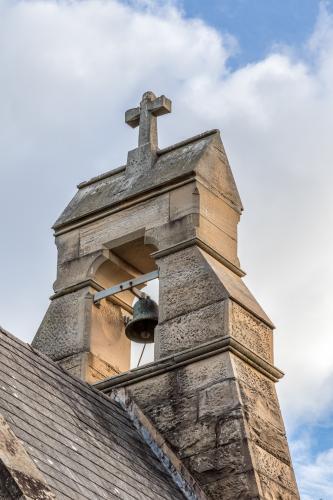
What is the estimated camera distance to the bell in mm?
12820

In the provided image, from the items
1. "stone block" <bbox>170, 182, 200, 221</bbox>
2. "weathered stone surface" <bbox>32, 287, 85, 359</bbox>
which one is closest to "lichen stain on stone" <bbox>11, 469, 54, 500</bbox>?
"weathered stone surface" <bbox>32, 287, 85, 359</bbox>

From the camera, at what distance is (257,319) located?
1232 cm

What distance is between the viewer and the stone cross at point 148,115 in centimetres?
1379

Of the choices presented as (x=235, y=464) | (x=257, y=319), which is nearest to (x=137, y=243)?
(x=257, y=319)

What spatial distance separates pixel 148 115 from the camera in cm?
1395

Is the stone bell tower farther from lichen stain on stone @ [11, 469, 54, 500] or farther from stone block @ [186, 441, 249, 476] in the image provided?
lichen stain on stone @ [11, 469, 54, 500]

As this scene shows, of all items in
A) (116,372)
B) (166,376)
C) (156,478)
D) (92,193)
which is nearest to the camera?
(156,478)

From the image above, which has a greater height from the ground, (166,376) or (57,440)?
(166,376)

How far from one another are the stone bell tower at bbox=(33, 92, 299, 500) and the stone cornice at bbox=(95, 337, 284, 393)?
0.03ft

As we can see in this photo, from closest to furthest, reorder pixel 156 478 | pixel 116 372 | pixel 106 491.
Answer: pixel 106 491, pixel 156 478, pixel 116 372

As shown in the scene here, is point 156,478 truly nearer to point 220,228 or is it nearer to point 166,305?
point 166,305

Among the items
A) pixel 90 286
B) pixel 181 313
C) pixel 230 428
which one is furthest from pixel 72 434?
pixel 90 286

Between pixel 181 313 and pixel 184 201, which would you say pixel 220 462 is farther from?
pixel 184 201

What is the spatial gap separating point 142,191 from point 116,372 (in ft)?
4.96
